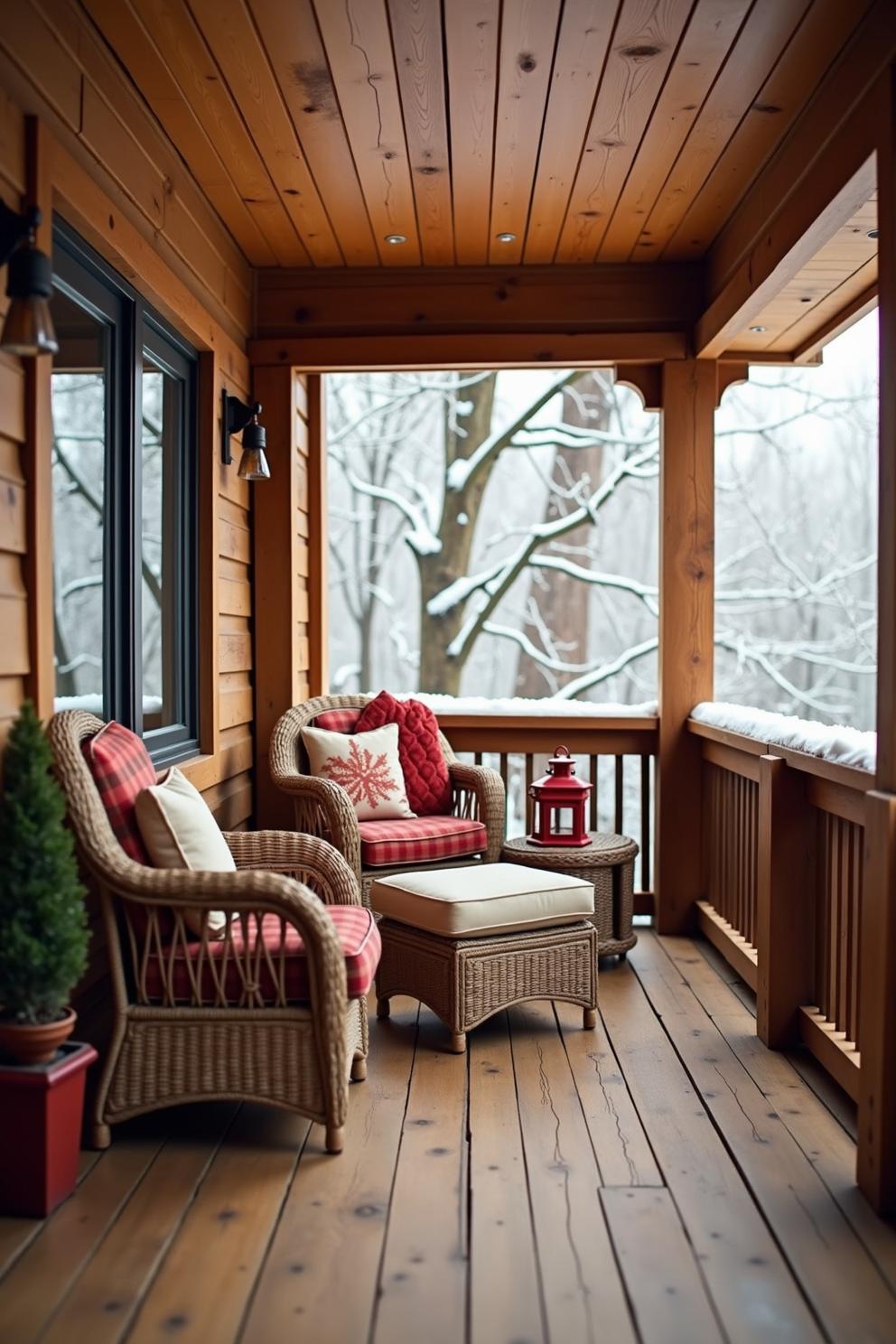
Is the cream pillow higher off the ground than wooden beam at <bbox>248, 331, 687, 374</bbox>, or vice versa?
wooden beam at <bbox>248, 331, 687, 374</bbox>

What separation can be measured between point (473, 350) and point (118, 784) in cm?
275

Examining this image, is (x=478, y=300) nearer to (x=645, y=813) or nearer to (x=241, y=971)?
(x=645, y=813)

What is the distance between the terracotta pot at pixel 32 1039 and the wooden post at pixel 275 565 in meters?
2.55

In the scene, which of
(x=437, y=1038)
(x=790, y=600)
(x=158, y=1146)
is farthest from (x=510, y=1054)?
(x=790, y=600)

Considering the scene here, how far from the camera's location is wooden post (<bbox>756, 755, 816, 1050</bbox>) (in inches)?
135

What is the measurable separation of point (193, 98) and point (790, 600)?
20.6ft

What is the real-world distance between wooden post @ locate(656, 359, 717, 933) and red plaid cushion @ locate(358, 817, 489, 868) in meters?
0.96

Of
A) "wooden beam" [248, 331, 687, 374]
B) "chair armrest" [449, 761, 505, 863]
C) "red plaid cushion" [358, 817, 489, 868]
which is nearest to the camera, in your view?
"red plaid cushion" [358, 817, 489, 868]

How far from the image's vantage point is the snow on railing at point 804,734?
2.82m

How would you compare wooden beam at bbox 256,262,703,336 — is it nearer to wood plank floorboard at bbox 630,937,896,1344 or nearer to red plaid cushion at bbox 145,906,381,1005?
wood plank floorboard at bbox 630,937,896,1344

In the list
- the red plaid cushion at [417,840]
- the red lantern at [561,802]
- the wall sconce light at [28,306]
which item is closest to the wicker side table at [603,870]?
the red lantern at [561,802]

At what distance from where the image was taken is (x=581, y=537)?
8734 mm

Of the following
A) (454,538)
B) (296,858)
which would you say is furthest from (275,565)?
(454,538)

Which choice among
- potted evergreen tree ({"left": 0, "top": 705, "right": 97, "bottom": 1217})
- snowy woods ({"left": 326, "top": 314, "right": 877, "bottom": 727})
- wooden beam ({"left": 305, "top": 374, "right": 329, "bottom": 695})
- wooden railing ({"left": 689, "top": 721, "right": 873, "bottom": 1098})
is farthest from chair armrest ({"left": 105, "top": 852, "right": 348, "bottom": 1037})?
snowy woods ({"left": 326, "top": 314, "right": 877, "bottom": 727})
